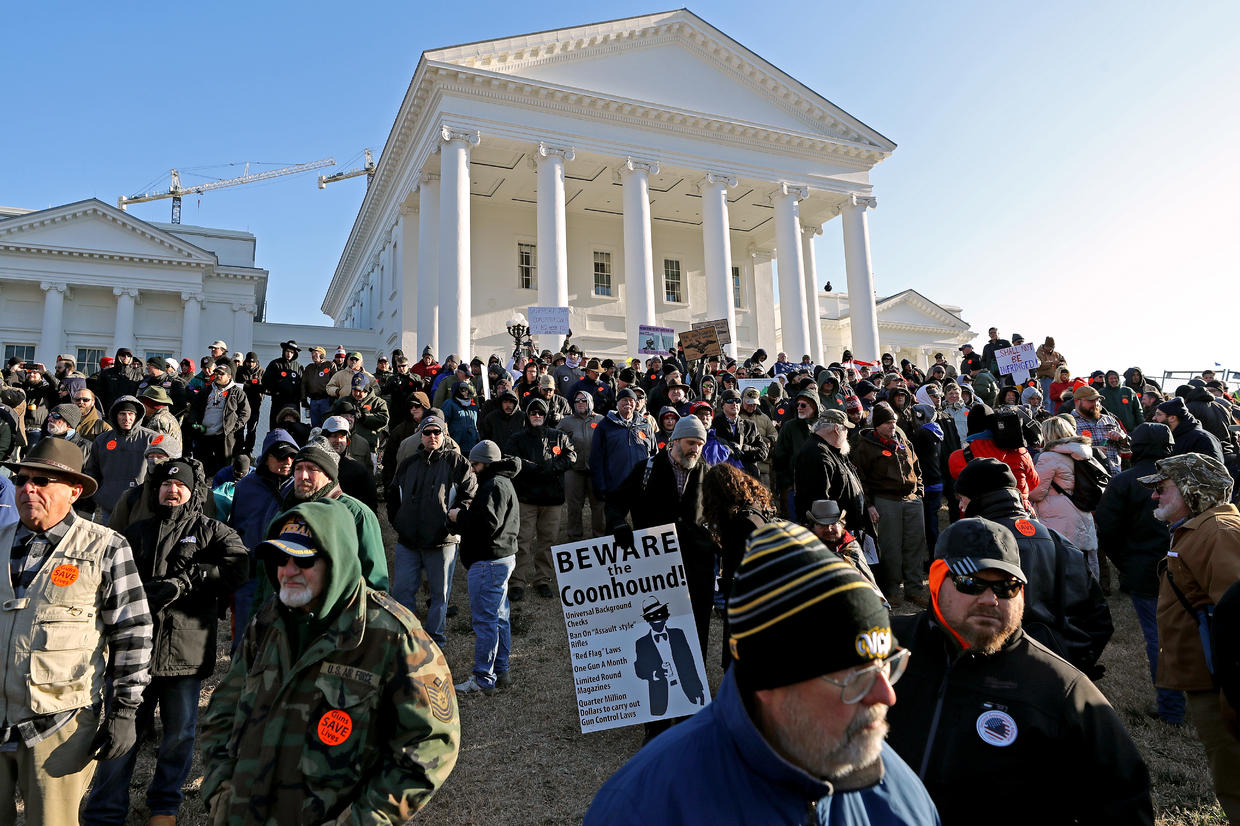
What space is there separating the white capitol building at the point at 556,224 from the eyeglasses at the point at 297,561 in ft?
68.9

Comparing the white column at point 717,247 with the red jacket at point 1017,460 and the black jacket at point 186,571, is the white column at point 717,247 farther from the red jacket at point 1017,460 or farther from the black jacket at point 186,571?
the black jacket at point 186,571

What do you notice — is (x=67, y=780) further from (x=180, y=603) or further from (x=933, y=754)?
(x=933, y=754)

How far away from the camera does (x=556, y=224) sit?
2553cm

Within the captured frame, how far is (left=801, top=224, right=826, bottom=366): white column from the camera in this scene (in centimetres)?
3159

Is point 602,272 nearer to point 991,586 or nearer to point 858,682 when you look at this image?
point 991,586

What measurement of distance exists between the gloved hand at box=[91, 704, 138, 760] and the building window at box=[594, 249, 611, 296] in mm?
30606

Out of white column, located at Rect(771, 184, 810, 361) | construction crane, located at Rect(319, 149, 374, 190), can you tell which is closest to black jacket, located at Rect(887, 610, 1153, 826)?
white column, located at Rect(771, 184, 810, 361)

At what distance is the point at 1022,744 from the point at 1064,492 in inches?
186

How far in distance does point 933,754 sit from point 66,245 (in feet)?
140

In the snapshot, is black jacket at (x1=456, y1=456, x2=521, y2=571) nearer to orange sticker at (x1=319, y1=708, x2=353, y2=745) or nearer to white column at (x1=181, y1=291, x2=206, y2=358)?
orange sticker at (x1=319, y1=708, x2=353, y2=745)

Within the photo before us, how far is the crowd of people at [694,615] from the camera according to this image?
56.4 inches

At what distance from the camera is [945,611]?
2.64 m

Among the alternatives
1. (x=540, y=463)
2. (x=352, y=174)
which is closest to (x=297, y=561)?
(x=540, y=463)

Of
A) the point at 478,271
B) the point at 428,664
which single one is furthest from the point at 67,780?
the point at 478,271
